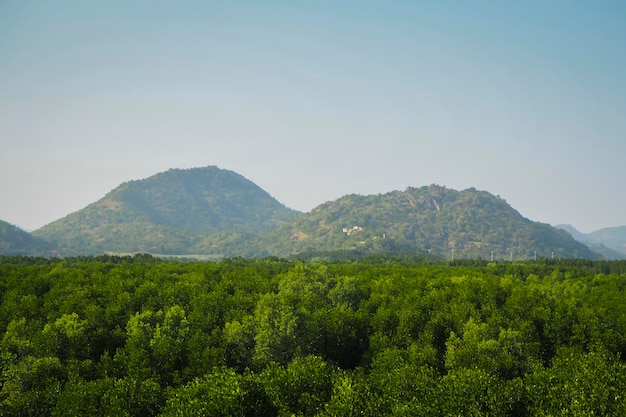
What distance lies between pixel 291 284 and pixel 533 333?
165ft

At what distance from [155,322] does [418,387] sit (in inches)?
1872

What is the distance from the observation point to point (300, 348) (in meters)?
75.4

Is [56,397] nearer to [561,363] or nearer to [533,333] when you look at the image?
[561,363]

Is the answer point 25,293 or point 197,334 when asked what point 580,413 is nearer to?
point 197,334

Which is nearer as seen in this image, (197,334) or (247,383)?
(247,383)

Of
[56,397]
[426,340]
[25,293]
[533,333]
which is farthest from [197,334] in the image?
[533,333]

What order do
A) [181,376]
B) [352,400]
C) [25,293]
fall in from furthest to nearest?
[25,293], [181,376], [352,400]

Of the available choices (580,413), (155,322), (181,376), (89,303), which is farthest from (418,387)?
(89,303)

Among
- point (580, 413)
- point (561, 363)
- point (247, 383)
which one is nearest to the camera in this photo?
point (580, 413)

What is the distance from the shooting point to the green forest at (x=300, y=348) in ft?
159

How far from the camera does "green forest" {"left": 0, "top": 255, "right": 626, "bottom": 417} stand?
48438 millimetres

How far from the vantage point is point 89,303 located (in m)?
90.2

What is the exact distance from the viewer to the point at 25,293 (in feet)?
321

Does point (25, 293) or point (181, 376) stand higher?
point (25, 293)
